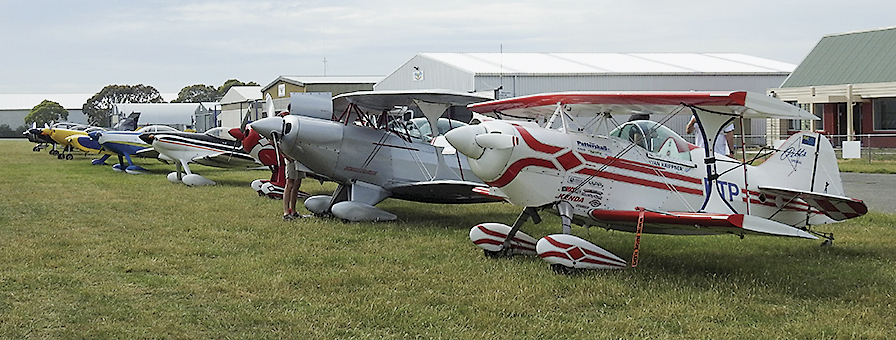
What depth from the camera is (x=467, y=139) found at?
7.16 meters

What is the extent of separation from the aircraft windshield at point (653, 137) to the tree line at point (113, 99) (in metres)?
95.1

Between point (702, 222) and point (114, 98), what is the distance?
10715 centimetres

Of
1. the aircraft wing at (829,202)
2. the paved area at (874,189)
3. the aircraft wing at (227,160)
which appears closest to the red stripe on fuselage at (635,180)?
the aircraft wing at (829,202)

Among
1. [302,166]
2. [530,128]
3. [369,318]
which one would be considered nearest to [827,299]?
[530,128]

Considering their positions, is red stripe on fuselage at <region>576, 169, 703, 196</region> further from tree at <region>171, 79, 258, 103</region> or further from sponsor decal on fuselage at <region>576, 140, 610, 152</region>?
tree at <region>171, 79, 258, 103</region>

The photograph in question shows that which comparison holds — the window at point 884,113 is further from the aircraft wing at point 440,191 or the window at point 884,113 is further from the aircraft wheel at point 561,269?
the aircraft wheel at point 561,269

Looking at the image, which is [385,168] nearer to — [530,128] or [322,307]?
[530,128]

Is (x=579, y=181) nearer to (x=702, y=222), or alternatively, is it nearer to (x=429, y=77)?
(x=702, y=222)

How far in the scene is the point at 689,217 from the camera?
6840 mm

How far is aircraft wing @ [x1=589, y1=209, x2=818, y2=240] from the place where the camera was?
255 inches

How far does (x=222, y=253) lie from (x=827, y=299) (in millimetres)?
5578

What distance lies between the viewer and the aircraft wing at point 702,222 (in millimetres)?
6473

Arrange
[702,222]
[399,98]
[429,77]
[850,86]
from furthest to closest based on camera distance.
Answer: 1. [429,77]
2. [850,86]
3. [399,98]
4. [702,222]

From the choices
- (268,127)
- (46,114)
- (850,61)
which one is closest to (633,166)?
(268,127)
